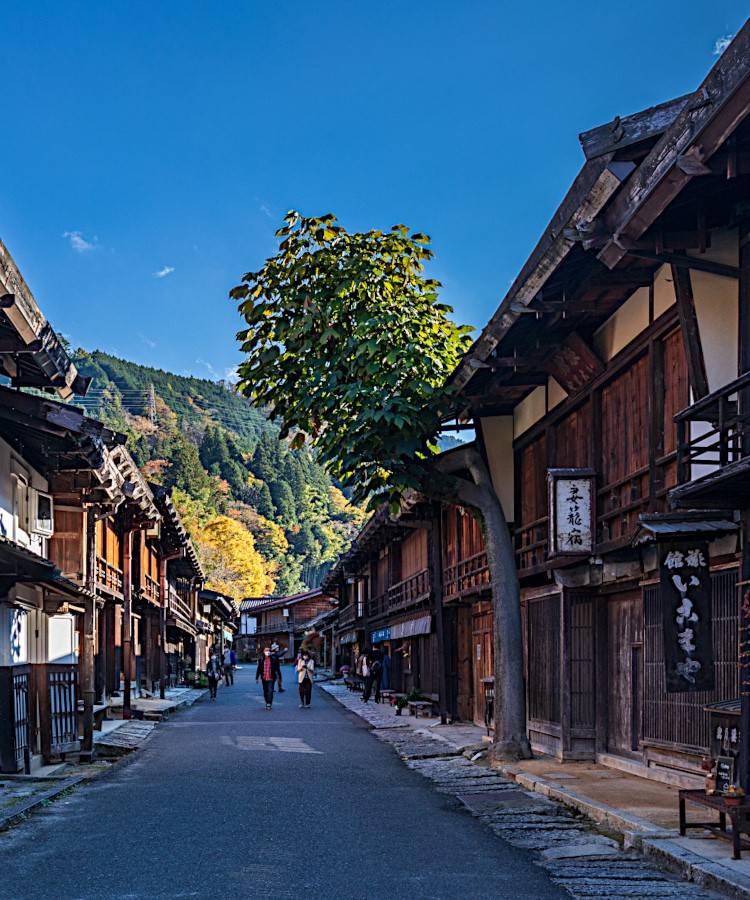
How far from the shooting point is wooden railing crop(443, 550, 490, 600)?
21.7 metres

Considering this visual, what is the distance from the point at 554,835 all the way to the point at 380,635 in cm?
2833

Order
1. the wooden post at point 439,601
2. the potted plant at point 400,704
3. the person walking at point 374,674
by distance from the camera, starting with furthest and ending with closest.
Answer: the person walking at point 374,674 < the potted plant at point 400,704 < the wooden post at point 439,601

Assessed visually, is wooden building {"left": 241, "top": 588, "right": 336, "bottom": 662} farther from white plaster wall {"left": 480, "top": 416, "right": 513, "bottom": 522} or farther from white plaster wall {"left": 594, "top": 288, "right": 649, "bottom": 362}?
white plaster wall {"left": 594, "top": 288, "right": 649, "bottom": 362}

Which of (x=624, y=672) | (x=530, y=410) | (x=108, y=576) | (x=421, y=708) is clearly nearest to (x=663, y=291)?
(x=624, y=672)

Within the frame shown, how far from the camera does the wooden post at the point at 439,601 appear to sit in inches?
952

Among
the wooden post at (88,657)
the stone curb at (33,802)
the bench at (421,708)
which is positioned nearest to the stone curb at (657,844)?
the stone curb at (33,802)

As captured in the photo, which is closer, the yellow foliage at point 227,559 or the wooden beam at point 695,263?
the wooden beam at point 695,263

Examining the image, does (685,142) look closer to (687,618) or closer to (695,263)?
(695,263)

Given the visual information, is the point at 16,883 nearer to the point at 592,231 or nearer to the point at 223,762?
the point at 592,231

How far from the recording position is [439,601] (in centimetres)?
2542

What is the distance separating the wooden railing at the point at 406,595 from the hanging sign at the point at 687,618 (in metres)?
17.3

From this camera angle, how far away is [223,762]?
16859 millimetres

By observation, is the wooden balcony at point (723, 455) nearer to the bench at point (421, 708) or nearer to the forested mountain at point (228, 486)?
the bench at point (421, 708)

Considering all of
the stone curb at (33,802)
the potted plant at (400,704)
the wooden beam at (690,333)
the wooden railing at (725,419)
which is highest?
the wooden beam at (690,333)
